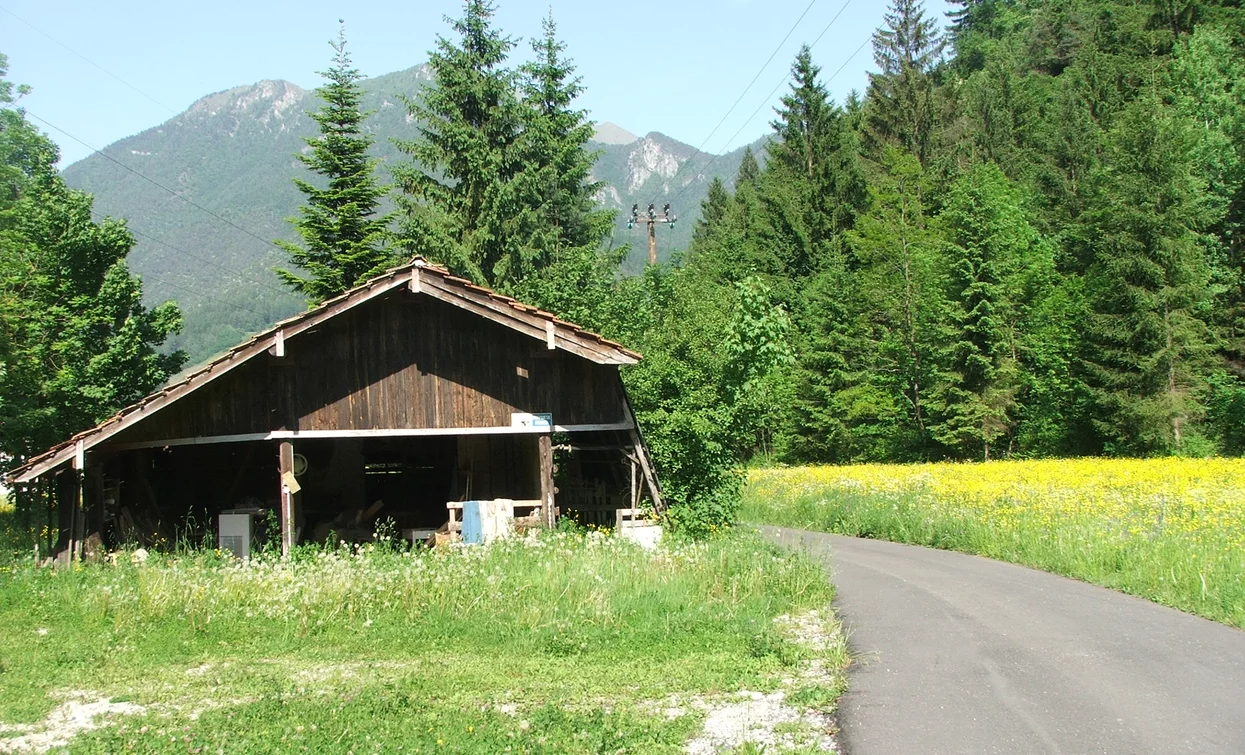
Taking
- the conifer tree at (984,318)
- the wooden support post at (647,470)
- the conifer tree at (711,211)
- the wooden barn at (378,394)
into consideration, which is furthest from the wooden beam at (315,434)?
the conifer tree at (711,211)

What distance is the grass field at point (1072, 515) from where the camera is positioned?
1368 cm

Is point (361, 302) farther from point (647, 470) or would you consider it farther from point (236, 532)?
point (647, 470)

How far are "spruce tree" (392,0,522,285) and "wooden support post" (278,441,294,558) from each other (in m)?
19.2

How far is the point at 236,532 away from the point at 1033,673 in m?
14.6

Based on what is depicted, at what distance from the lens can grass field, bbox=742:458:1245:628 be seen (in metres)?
13.7

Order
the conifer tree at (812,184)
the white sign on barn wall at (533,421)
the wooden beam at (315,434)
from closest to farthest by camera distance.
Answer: the wooden beam at (315,434), the white sign on barn wall at (533,421), the conifer tree at (812,184)

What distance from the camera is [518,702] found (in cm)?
927

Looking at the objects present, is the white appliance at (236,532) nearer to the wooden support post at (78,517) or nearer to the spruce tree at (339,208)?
the wooden support post at (78,517)

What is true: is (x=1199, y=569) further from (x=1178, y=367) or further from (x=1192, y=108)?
(x=1192, y=108)

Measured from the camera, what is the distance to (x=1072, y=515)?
17703mm

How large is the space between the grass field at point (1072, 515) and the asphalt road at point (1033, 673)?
0.70 metres

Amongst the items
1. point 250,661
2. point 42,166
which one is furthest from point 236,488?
point 42,166

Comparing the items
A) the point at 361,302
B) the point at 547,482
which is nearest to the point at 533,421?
the point at 547,482

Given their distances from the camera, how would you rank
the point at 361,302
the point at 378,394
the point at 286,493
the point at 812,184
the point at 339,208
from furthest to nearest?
1. the point at 812,184
2. the point at 339,208
3. the point at 378,394
4. the point at 286,493
5. the point at 361,302
